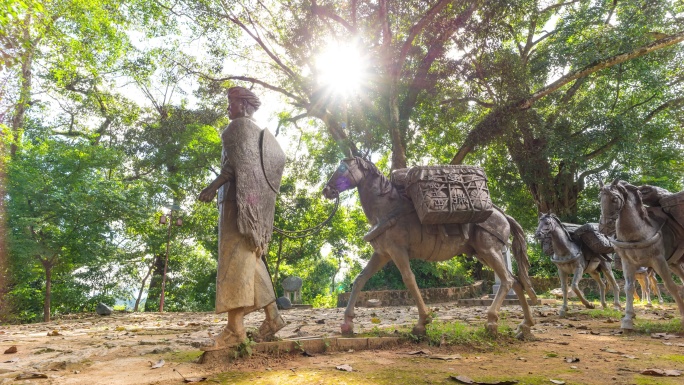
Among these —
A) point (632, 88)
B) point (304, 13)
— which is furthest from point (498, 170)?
point (304, 13)

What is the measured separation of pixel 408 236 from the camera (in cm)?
502

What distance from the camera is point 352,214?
2194 centimetres

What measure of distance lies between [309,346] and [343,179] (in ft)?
7.10

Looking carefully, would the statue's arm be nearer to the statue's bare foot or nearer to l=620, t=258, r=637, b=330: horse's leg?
the statue's bare foot

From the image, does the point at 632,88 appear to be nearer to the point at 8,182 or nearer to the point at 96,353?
the point at 96,353

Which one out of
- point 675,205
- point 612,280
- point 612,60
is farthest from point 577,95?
point 675,205

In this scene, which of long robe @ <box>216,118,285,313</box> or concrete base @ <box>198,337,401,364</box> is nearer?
concrete base @ <box>198,337,401,364</box>

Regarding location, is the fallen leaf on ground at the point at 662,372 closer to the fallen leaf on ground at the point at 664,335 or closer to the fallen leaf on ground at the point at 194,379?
the fallen leaf on ground at the point at 664,335

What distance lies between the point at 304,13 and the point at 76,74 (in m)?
12.6

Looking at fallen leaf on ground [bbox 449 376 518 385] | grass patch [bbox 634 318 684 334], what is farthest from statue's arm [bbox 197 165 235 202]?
grass patch [bbox 634 318 684 334]

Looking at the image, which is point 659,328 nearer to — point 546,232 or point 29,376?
point 546,232

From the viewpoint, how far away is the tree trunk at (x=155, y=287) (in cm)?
1823

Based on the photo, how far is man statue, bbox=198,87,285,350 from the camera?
362 cm

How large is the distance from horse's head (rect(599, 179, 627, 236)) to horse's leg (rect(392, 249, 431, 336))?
120 inches
